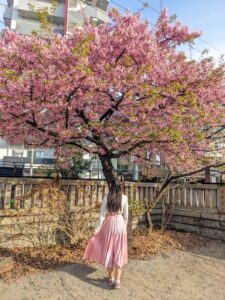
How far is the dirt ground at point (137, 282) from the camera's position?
3.84 meters

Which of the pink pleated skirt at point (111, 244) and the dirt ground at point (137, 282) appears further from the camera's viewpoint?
the pink pleated skirt at point (111, 244)

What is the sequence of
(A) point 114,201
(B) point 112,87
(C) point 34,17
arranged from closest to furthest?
(A) point 114,201 → (B) point 112,87 → (C) point 34,17

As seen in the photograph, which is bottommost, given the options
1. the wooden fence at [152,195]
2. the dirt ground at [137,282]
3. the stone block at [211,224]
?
the dirt ground at [137,282]

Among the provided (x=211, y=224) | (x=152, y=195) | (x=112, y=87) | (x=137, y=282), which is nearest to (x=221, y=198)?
(x=211, y=224)

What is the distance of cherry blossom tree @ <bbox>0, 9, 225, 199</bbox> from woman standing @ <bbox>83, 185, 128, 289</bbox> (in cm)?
73

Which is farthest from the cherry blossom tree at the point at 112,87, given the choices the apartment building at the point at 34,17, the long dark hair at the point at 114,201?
the apartment building at the point at 34,17

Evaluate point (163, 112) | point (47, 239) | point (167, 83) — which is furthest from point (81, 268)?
point (167, 83)

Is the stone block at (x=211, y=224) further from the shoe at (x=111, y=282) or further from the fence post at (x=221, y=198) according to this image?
the shoe at (x=111, y=282)

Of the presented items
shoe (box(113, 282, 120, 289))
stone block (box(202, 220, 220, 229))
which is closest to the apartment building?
stone block (box(202, 220, 220, 229))

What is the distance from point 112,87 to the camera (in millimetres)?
4723

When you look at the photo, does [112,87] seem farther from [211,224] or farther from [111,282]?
[211,224]

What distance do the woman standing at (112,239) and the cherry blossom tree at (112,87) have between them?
28.7 inches

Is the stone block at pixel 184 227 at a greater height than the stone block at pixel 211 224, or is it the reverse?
the stone block at pixel 211 224

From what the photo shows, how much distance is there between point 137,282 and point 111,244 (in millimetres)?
759
